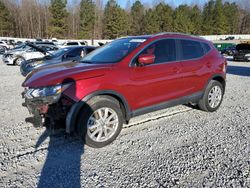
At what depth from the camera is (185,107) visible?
6.23 meters

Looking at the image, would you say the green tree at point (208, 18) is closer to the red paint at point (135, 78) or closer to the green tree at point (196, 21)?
the green tree at point (196, 21)

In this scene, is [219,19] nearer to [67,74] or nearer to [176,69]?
[176,69]

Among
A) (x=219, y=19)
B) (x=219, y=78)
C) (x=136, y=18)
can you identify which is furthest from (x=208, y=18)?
(x=219, y=78)

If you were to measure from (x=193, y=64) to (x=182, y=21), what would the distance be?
233ft

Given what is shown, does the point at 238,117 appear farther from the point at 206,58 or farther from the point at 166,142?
Answer: the point at 166,142

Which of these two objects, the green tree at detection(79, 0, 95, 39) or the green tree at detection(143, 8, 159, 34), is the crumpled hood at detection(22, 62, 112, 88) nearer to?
the green tree at detection(79, 0, 95, 39)

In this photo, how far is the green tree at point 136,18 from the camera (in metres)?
75.6

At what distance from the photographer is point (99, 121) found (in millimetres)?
3984

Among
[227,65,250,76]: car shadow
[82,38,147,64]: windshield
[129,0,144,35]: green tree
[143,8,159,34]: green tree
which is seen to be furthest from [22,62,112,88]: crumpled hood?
[129,0,144,35]: green tree

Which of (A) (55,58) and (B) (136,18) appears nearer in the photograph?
(A) (55,58)

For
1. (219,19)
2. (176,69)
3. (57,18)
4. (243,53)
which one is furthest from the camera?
(219,19)

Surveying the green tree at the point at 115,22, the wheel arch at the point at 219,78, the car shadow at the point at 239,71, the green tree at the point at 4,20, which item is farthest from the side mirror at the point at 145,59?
the green tree at the point at 4,20

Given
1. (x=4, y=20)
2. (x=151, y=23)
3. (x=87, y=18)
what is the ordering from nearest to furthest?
(x=4, y=20)
(x=87, y=18)
(x=151, y=23)

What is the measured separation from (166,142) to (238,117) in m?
2.29
